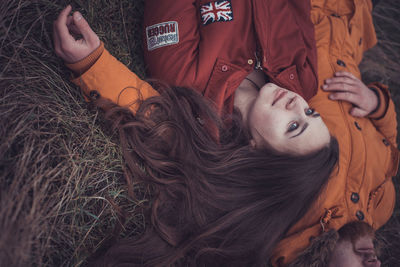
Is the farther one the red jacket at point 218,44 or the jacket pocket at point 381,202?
the jacket pocket at point 381,202

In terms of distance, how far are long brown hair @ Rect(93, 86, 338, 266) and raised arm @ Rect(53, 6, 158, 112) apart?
94mm

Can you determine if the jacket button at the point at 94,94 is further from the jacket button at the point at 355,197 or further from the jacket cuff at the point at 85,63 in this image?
the jacket button at the point at 355,197

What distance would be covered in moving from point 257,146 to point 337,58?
3.56 ft

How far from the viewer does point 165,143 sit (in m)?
1.66

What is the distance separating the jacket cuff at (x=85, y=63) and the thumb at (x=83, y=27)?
0.06m

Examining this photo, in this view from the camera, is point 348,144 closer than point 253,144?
No

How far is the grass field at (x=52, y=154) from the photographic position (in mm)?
1185

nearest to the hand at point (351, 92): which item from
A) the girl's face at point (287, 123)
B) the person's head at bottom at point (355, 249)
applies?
the girl's face at point (287, 123)

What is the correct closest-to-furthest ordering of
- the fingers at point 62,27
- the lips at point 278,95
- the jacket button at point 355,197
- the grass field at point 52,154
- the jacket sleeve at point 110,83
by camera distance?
the grass field at point 52,154
the fingers at point 62,27
the jacket sleeve at point 110,83
the lips at point 278,95
the jacket button at point 355,197

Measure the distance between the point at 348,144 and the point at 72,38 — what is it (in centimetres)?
184

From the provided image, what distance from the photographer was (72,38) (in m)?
1.37

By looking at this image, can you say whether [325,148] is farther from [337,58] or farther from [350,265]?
[337,58]

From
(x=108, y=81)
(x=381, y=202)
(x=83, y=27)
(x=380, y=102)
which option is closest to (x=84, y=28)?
(x=83, y=27)

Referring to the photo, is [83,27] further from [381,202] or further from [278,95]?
[381,202]
